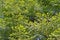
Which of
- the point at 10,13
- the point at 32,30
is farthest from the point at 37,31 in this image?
the point at 10,13

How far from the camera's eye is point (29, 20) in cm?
265

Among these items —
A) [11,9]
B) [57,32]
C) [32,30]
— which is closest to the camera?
[57,32]

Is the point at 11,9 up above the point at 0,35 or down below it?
above

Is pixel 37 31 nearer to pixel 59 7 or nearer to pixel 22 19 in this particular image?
pixel 22 19

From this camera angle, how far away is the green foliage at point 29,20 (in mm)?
2393

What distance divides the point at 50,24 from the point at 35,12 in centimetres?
36

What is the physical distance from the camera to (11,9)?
2613mm

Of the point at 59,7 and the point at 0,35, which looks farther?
the point at 59,7

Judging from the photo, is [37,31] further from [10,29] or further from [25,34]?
[10,29]

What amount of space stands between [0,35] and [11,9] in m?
0.34

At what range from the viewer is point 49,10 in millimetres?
2764

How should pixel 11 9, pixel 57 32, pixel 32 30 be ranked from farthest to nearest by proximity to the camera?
pixel 11 9, pixel 32 30, pixel 57 32

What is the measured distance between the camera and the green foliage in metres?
2.39

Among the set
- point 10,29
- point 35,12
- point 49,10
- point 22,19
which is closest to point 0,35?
point 10,29
